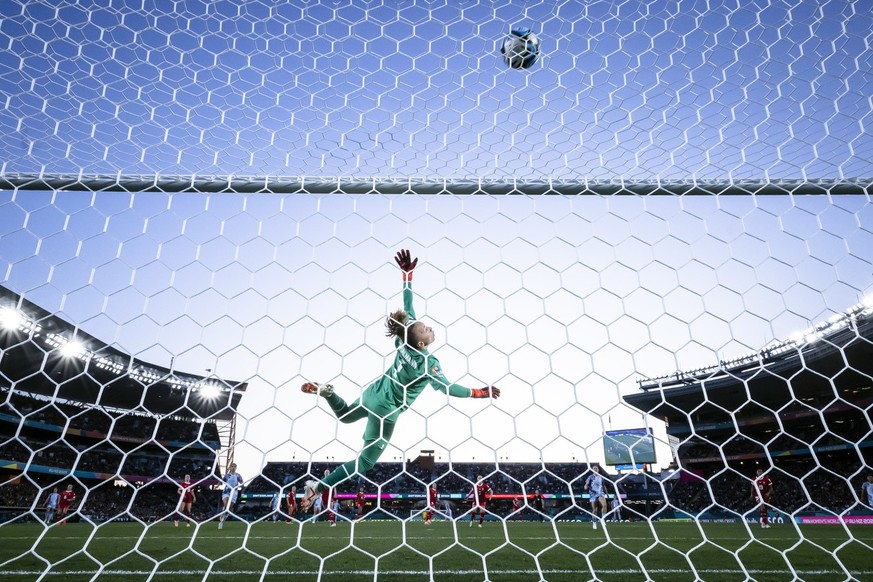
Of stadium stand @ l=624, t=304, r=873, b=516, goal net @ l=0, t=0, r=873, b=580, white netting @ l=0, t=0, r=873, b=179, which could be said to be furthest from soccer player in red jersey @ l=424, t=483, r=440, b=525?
white netting @ l=0, t=0, r=873, b=179

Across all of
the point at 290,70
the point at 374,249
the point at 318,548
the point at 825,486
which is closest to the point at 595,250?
the point at 374,249

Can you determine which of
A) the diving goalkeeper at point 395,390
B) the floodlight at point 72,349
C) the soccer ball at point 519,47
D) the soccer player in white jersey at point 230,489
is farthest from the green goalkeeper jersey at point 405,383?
the soccer ball at point 519,47

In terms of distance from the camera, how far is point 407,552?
4.57 meters

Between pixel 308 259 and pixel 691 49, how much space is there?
8.13 ft

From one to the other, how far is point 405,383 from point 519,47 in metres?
2.15

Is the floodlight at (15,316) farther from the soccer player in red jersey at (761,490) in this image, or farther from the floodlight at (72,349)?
the soccer player in red jersey at (761,490)

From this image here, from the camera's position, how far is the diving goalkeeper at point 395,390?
74.1 inches

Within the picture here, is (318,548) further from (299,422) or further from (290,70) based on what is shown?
(290,70)

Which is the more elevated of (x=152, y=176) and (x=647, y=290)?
(x=647, y=290)

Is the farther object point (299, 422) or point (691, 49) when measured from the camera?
point (691, 49)

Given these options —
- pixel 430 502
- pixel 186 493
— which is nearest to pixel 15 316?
pixel 430 502

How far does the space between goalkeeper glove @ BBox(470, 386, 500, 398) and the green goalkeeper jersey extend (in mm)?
21

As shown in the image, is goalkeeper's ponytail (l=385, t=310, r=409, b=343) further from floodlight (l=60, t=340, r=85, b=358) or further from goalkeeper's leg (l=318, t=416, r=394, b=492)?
floodlight (l=60, t=340, r=85, b=358)

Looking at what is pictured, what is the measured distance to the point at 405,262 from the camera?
2.25m
